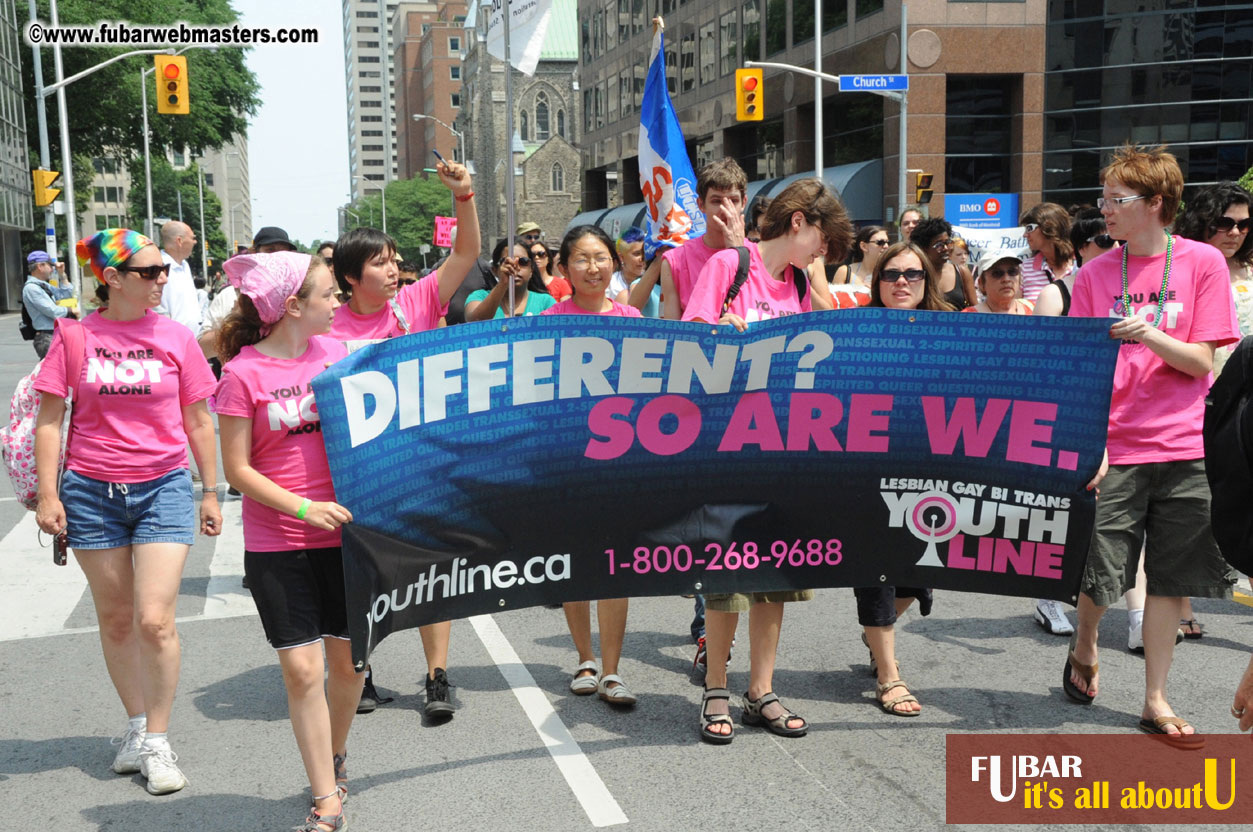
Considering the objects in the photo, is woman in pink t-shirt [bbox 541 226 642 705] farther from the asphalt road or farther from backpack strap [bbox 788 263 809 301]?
backpack strap [bbox 788 263 809 301]

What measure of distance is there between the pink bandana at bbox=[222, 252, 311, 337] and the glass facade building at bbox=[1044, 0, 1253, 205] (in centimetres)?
3147

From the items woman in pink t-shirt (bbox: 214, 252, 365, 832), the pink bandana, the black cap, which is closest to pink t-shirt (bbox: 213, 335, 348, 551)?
woman in pink t-shirt (bbox: 214, 252, 365, 832)

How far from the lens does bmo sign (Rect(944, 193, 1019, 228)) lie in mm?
32188

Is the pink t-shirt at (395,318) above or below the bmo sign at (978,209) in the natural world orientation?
below

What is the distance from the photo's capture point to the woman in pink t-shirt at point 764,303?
458cm

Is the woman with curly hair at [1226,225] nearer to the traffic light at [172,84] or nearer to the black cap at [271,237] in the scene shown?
the black cap at [271,237]

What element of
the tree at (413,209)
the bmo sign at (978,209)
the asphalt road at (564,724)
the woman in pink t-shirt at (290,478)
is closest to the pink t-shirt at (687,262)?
the asphalt road at (564,724)

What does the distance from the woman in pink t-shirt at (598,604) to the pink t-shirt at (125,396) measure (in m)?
1.52

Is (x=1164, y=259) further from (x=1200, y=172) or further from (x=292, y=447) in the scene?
(x=1200, y=172)

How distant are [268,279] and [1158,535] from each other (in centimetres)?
340

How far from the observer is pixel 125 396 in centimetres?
434

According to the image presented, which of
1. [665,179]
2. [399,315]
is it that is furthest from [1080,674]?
[665,179]

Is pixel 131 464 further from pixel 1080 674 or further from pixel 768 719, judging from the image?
pixel 1080 674

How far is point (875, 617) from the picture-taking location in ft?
16.3
